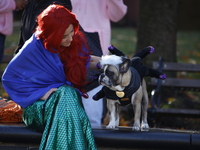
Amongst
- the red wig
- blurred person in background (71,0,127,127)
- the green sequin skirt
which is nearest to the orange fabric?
the green sequin skirt

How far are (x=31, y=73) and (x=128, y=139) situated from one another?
1016 mm

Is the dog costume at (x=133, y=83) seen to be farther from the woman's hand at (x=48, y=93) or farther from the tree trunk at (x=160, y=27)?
the tree trunk at (x=160, y=27)

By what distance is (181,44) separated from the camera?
41.4 ft

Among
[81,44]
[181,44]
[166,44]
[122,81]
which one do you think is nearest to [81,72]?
[81,44]

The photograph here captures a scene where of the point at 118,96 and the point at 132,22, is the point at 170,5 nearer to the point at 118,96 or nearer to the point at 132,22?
the point at 118,96

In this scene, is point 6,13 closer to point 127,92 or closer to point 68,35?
point 68,35

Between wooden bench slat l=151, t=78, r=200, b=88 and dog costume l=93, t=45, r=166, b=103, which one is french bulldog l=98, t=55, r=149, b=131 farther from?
wooden bench slat l=151, t=78, r=200, b=88

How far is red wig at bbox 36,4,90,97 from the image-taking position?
10.7 feet

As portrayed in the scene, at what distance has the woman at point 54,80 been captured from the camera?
3.14 metres

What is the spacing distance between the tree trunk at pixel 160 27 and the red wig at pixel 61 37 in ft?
8.33

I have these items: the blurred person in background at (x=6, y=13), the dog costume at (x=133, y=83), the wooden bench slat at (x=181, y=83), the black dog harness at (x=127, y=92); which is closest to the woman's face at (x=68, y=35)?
the dog costume at (x=133, y=83)

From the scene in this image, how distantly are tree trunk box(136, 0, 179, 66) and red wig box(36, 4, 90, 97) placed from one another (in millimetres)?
2539

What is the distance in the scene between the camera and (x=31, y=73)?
11.2 feet

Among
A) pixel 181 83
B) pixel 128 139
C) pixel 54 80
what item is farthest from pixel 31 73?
pixel 181 83
